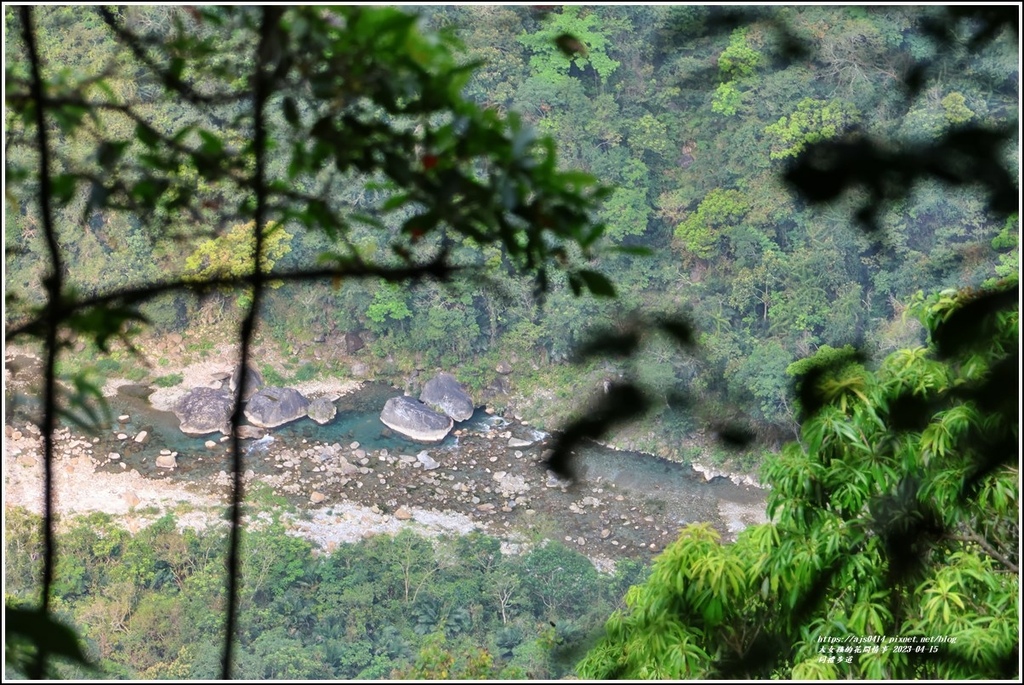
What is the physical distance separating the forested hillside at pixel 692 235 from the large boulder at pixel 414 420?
0.19 m

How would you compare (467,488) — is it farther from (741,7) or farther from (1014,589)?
(741,7)

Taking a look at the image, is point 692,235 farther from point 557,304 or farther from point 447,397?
point 447,397

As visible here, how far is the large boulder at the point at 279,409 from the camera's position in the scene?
5.03m

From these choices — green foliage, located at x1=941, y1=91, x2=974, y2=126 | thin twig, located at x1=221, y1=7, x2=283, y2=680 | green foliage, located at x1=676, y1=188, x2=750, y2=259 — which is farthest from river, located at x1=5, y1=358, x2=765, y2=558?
thin twig, located at x1=221, y1=7, x2=283, y2=680

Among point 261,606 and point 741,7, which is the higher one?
point 741,7

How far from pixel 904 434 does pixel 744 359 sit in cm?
359

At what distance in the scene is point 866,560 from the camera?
1.02 metres

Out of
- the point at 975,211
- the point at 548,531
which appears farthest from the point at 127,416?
the point at 975,211

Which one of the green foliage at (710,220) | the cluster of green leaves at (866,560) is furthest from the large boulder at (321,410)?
the cluster of green leaves at (866,560)

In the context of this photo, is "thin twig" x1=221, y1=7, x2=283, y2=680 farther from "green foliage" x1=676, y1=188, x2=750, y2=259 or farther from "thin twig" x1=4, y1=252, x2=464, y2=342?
"green foliage" x1=676, y1=188, x2=750, y2=259

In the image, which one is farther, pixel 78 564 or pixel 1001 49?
pixel 78 564

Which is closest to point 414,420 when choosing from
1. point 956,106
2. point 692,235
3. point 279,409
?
point 279,409

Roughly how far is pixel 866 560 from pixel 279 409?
14.1ft

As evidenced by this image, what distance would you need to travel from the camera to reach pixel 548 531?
4.71 metres
